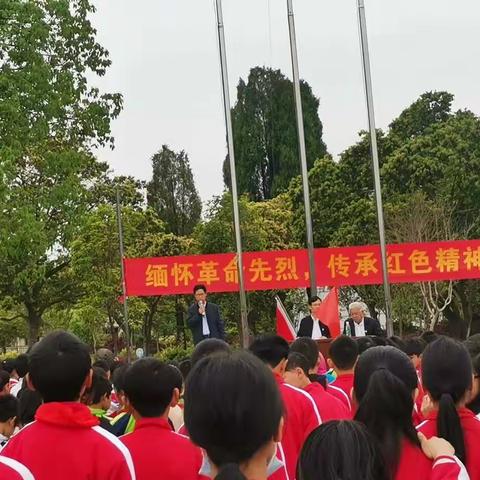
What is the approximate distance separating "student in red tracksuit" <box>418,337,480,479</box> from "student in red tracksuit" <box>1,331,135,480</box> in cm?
103

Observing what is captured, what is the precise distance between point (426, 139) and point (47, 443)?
1189 inches

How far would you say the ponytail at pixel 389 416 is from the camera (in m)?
2.95

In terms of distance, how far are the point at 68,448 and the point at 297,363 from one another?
2.26 m

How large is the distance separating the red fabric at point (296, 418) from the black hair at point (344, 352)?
3.05 feet

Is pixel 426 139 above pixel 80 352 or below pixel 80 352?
above

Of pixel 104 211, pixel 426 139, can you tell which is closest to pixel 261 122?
pixel 426 139

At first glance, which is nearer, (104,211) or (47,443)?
(47,443)

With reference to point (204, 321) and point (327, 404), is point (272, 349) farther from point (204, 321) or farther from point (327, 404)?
point (204, 321)

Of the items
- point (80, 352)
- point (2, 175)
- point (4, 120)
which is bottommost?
point (80, 352)

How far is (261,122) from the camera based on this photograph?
162 ft

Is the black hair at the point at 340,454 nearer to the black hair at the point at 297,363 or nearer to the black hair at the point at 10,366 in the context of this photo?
the black hair at the point at 297,363

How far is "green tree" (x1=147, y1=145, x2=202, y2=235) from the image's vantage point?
43.9 m

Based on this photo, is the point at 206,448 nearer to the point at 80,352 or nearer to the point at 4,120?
the point at 80,352

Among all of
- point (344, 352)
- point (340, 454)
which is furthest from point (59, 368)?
point (344, 352)
